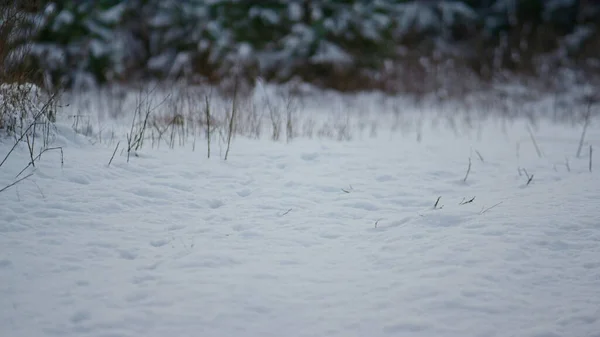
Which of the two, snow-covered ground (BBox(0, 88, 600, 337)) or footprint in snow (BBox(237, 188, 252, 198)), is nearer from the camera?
snow-covered ground (BBox(0, 88, 600, 337))

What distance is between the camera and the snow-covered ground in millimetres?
2027

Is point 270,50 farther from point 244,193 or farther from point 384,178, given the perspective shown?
point 244,193

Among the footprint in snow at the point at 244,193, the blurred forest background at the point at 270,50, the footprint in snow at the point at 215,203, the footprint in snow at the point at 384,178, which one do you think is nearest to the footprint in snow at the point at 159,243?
the footprint in snow at the point at 215,203

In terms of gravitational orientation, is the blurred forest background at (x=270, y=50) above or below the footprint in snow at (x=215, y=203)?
above

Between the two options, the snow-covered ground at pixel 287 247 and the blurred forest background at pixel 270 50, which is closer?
the snow-covered ground at pixel 287 247

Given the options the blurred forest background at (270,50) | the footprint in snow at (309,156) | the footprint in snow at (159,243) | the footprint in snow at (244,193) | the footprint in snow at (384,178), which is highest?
the blurred forest background at (270,50)

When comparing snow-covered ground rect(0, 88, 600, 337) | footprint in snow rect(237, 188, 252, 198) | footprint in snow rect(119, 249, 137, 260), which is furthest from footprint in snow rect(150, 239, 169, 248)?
footprint in snow rect(237, 188, 252, 198)

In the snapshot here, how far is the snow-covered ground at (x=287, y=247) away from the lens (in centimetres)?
203

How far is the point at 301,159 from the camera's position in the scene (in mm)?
4430

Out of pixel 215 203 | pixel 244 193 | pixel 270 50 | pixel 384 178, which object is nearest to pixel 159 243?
pixel 215 203

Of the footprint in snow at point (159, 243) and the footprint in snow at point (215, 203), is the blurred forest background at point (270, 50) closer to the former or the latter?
the footprint in snow at point (215, 203)

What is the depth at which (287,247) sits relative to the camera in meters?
2.70

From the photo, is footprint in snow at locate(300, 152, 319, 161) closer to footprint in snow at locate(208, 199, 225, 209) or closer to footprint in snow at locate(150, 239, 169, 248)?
footprint in snow at locate(208, 199, 225, 209)

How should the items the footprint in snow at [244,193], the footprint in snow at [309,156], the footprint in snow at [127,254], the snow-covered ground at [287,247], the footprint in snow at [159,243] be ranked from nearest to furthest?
the snow-covered ground at [287,247], the footprint in snow at [127,254], the footprint in snow at [159,243], the footprint in snow at [244,193], the footprint in snow at [309,156]
